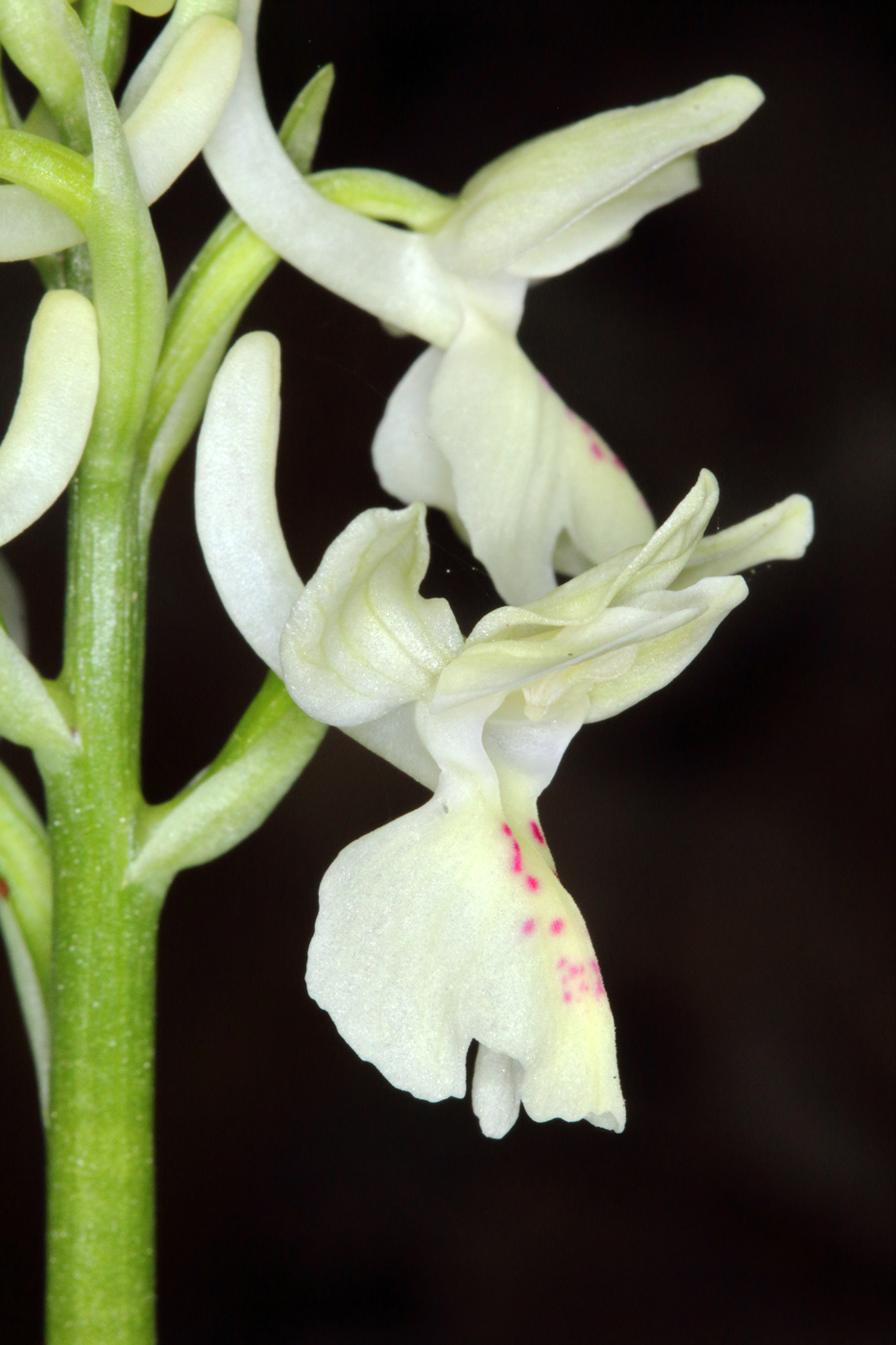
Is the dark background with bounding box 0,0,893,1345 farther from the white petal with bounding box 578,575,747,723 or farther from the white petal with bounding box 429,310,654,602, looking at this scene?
the white petal with bounding box 578,575,747,723

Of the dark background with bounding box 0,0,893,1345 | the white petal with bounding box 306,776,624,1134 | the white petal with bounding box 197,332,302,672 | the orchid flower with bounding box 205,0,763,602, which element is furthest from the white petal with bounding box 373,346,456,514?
the dark background with bounding box 0,0,893,1345

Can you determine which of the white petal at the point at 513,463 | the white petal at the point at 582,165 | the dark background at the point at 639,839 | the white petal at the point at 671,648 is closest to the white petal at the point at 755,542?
the white petal at the point at 671,648

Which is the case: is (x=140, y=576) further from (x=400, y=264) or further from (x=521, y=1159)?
(x=521, y=1159)

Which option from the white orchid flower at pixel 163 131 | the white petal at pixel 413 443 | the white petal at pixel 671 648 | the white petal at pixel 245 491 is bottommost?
the white petal at pixel 671 648

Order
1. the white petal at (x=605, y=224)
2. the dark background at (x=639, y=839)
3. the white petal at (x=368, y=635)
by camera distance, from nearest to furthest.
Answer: the white petal at (x=368, y=635) → the white petal at (x=605, y=224) → the dark background at (x=639, y=839)

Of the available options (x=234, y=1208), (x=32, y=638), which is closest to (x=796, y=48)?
(x=32, y=638)

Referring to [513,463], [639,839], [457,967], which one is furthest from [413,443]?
[639,839]

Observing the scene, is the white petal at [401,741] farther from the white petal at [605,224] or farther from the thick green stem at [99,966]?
the white petal at [605,224]

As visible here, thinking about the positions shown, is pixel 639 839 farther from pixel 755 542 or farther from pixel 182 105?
pixel 182 105

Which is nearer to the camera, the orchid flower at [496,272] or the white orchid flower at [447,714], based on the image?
the white orchid flower at [447,714]
